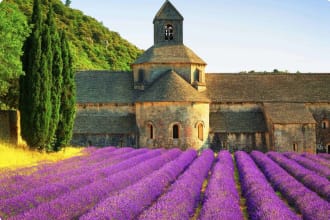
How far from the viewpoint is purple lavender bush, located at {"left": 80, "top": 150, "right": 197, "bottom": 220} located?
428 inches

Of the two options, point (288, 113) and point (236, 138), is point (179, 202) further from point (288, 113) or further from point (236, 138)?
point (288, 113)

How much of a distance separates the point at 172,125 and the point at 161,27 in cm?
1066

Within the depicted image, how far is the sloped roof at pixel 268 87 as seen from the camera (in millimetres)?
42812

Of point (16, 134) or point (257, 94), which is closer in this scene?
point (16, 134)

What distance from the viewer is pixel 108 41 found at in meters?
92.2

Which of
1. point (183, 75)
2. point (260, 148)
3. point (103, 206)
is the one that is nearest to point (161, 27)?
point (183, 75)

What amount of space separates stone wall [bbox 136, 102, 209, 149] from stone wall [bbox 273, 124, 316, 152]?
19.5 ft

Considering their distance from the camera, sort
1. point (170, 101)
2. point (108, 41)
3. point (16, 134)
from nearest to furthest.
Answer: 1. point (16, 134)
2. point (170, 101)
3. point (108, 41)

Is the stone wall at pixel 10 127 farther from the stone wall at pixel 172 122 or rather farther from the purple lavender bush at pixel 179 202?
the stone wall at pixel 172 122

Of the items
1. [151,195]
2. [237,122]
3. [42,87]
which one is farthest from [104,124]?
[151,195]

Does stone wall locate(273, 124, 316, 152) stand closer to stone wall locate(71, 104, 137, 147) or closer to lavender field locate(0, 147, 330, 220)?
stone wall locate(71, 104, 137, 147)

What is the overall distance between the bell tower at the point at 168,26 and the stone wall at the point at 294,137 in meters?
12.3

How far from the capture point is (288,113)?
4047 cm

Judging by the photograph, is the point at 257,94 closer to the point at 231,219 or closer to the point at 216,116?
the point at 216,116
